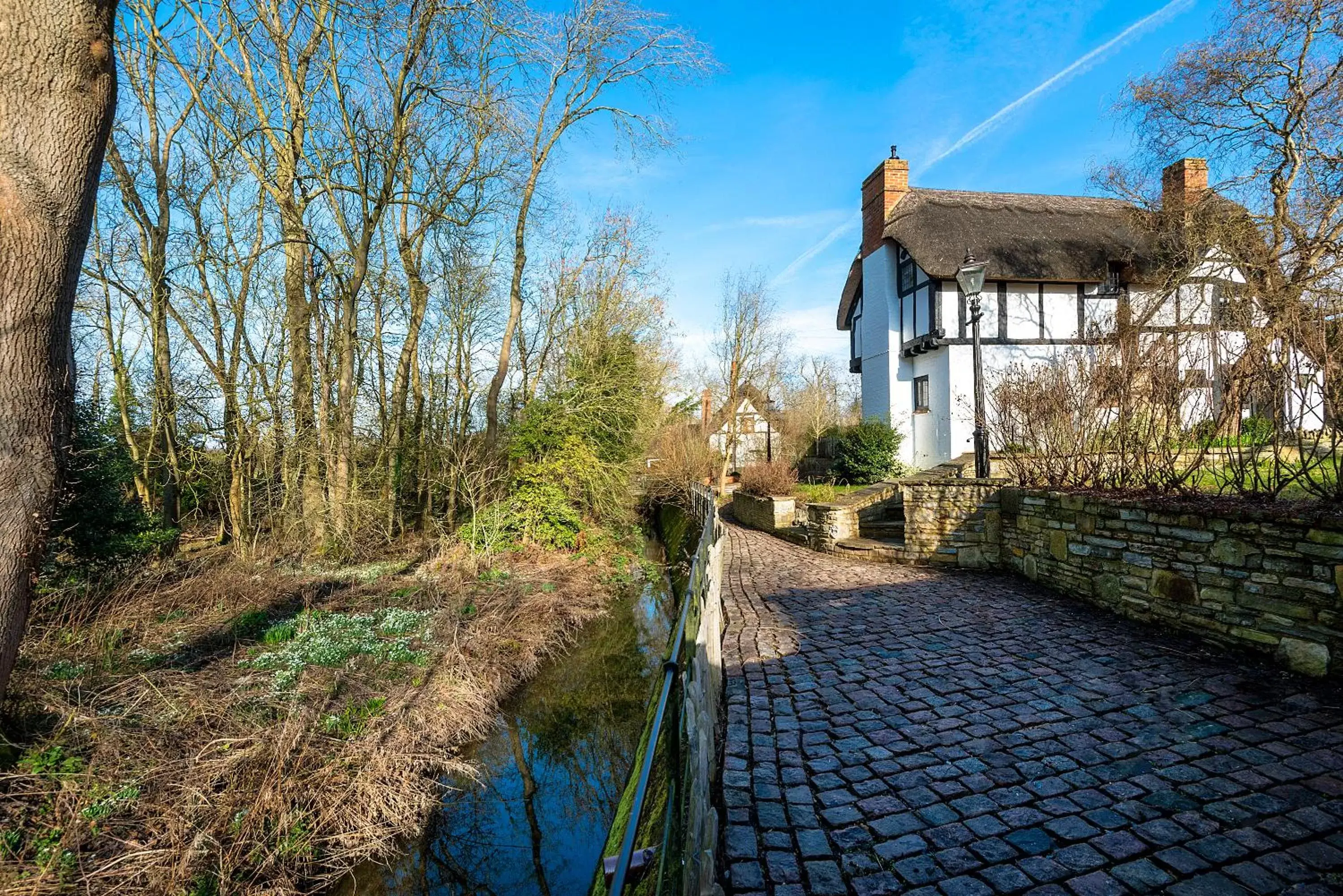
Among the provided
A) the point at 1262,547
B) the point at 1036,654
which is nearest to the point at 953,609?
the point at 1036,654

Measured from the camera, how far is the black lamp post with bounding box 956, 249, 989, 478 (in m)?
9.43

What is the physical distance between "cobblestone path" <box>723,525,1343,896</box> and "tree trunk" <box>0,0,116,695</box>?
12.1ft

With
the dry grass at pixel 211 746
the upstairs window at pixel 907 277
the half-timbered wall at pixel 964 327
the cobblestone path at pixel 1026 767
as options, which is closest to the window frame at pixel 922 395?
the half-timbered wall at pixel 964 327

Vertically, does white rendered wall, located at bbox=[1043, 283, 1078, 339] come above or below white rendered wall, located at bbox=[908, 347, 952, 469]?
above

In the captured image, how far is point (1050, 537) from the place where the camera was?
296 inches

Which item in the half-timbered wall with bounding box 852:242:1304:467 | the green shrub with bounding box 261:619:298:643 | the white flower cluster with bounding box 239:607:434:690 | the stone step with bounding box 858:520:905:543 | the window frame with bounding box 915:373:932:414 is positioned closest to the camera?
the white flower cluster with bounding box 239:607:434:690

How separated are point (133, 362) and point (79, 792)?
33.2ft

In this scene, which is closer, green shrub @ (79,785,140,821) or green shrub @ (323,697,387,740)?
green shrub @ (79,785,140,821)

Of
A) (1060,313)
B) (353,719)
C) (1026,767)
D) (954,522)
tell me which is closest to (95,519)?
(353,719)

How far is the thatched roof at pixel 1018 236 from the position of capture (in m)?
16.9

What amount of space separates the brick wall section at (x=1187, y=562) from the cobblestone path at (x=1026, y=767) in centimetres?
26

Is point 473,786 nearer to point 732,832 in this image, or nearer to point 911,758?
point 732,832

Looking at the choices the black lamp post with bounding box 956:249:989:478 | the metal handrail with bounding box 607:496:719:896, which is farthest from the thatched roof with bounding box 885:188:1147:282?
→ the metal handrail with bounding box 607:496:719:896

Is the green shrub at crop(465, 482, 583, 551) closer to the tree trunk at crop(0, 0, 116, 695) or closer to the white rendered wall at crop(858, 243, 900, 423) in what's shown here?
the tree trunk at crop(0, 0, 116, 695)
